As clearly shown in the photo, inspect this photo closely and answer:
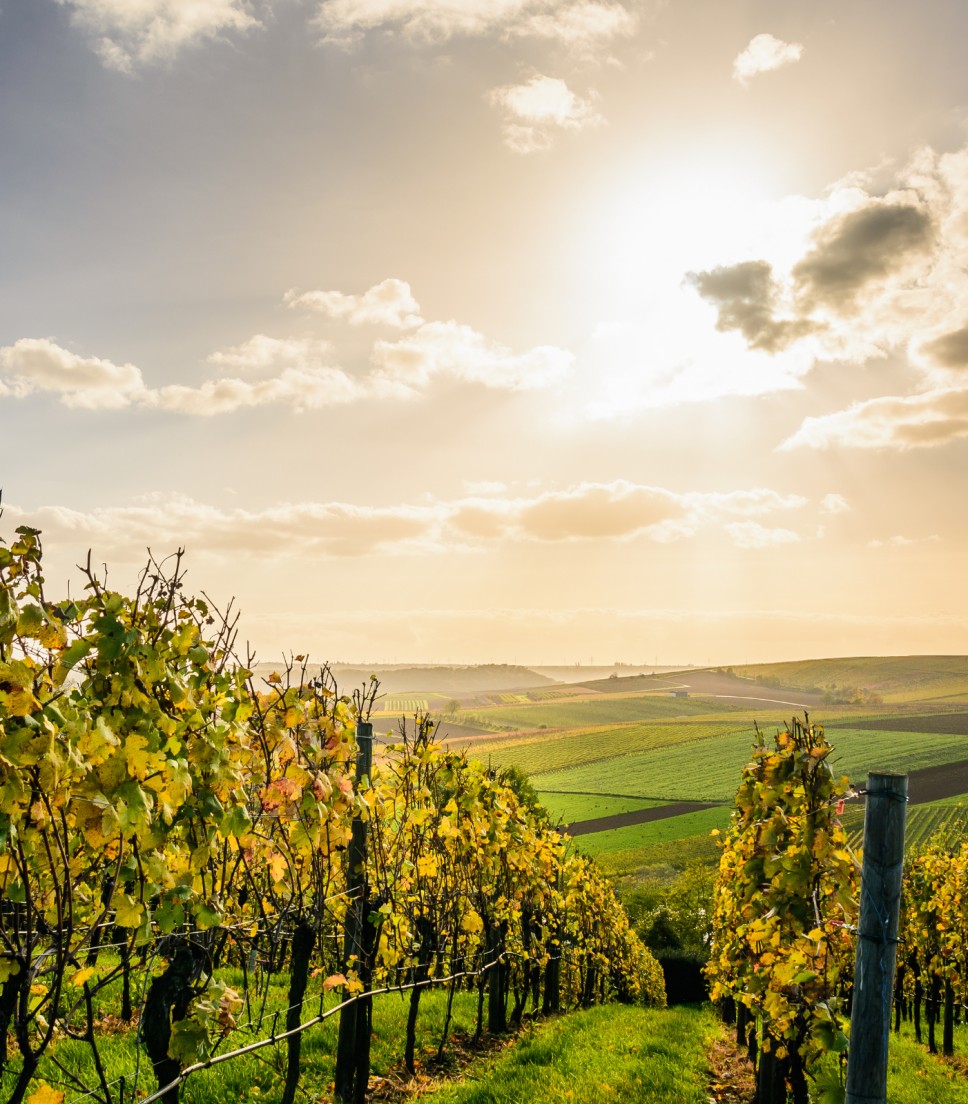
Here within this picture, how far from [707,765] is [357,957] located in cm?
10166

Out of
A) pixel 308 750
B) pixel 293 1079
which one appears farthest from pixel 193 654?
pixel 293 1079

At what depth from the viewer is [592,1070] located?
389 inches

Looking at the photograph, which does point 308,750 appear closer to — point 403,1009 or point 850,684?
point 403,1009

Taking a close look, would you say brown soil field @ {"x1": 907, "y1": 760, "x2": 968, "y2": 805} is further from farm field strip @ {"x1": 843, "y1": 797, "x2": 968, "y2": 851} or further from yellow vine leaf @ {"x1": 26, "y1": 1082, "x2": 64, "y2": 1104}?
yellow vine leaf @ {"x1": 26, "y1": 1082, "x2": 64, "y2": 1104}

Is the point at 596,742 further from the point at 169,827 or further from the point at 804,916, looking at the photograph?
the point at 169,827

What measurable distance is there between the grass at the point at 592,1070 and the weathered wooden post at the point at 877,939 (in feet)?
19.0

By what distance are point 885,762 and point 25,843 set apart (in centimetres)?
10555

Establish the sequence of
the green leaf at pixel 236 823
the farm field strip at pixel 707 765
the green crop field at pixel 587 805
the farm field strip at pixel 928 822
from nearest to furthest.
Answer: the green leaf at pixel 236 823
the farm field strip at pixel 928 822
the green crop field at pixel 587 805
the farm field strip at pixel 707 765

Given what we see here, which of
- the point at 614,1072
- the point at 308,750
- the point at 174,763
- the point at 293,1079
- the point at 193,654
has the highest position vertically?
the point at 193,654

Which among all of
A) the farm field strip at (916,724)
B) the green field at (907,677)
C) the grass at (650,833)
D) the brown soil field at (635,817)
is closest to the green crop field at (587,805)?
the brown soil field at (635,817)

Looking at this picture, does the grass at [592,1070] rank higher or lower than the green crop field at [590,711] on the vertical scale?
higher

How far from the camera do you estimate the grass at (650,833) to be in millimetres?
65000

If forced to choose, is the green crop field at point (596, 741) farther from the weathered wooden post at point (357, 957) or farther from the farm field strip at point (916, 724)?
the weathered wooden post at point (357, 957)

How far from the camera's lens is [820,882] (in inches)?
239
